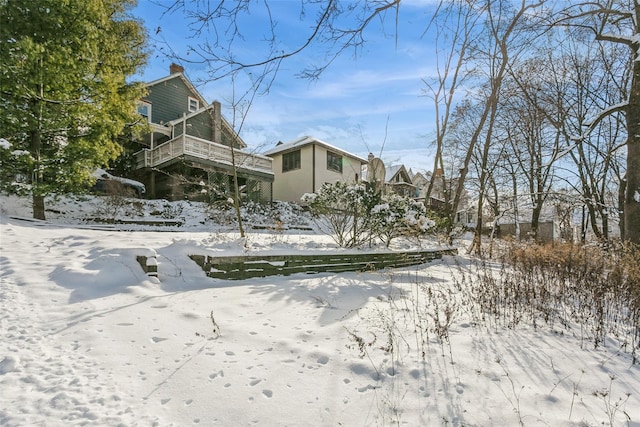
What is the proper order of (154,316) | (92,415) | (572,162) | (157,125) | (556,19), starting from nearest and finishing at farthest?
(92,415) → (154,316) → (556,19) → (572,162) → (157,125)

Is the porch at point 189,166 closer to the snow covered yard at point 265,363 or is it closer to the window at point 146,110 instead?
the window at point 146,110

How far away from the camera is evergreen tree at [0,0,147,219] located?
7.87m

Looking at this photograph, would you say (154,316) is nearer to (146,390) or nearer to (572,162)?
(146,390)

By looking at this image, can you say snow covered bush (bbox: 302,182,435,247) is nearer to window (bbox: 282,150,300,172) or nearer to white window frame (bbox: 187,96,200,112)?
window (bbox: 282,150,300,172)

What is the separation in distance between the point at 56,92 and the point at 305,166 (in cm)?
1358

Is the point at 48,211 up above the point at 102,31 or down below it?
below

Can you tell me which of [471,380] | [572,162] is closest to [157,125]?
[471,380]

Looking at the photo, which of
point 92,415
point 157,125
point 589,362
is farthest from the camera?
point 157,125

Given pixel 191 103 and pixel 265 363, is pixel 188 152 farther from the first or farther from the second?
pixel 265 363

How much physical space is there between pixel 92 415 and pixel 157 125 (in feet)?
58.5

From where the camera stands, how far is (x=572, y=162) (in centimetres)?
1505

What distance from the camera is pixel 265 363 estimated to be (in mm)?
2516

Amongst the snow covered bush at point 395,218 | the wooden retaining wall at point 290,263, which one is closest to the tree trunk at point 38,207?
the wooden retaining wall at point 290,263

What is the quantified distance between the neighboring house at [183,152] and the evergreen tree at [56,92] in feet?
14.2
